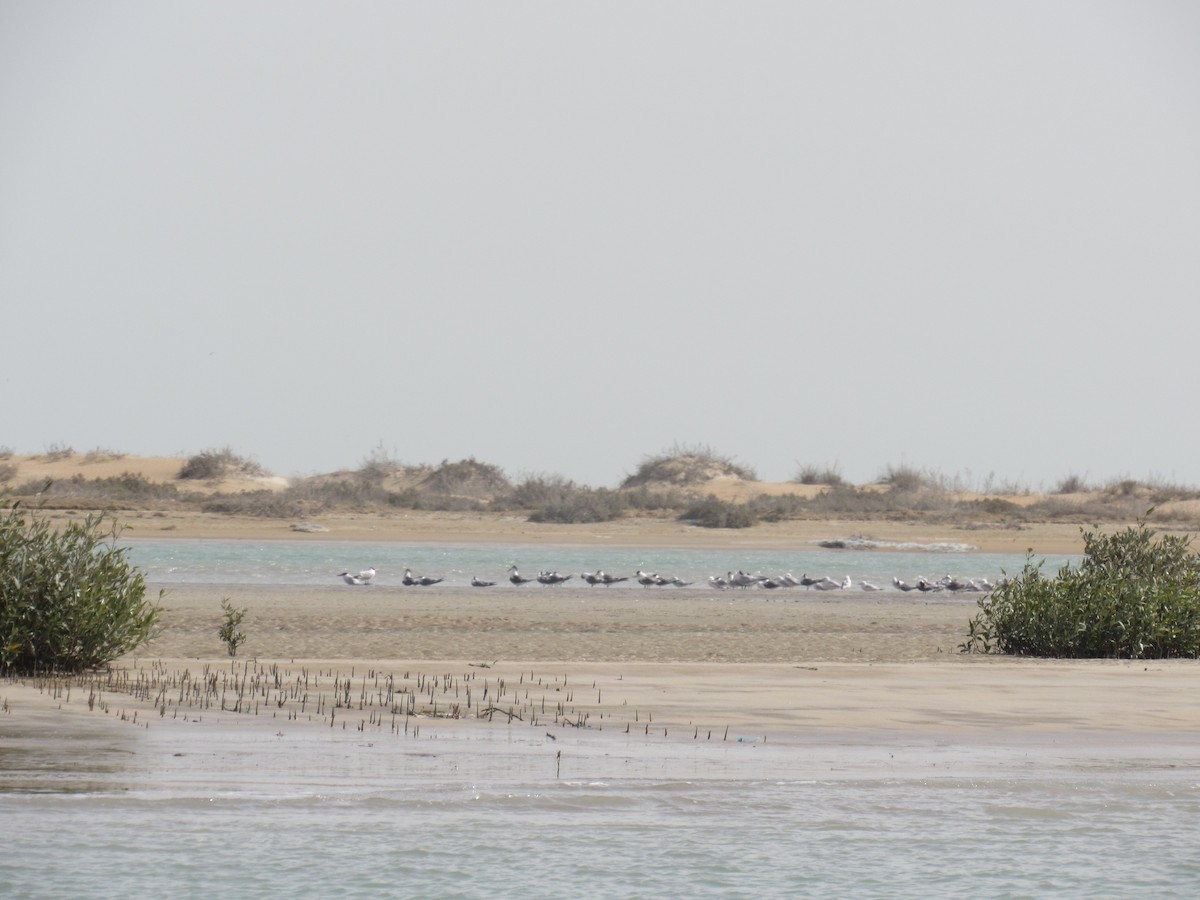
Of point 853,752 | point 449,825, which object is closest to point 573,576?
point 853,752

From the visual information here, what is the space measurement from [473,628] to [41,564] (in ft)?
30.5

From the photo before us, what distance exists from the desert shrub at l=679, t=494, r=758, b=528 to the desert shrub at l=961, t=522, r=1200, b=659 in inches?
1476

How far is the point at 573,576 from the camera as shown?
36.8m

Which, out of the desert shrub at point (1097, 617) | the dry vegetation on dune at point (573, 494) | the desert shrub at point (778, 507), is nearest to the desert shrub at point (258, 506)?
the dry vegetation on dune at point (573, 494)

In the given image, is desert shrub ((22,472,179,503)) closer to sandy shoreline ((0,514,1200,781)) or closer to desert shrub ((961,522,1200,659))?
sandy shoreline ((0,514,1200,781))

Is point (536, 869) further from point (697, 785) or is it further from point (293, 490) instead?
point (293, 490)

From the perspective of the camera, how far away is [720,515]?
57719 millimetres

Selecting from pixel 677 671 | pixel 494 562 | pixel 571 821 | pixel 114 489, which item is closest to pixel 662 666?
pixel 677 671

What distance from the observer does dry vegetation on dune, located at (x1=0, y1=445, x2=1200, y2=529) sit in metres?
58.3

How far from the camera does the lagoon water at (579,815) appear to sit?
26.3 ft

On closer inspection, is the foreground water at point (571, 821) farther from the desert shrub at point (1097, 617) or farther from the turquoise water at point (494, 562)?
the turquoise water at point (494, 562)

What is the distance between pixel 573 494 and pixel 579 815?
53611 millimetres

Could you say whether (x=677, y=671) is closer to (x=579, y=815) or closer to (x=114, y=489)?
(x=579, y=815)

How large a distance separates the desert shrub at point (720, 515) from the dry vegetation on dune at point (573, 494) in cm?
5
